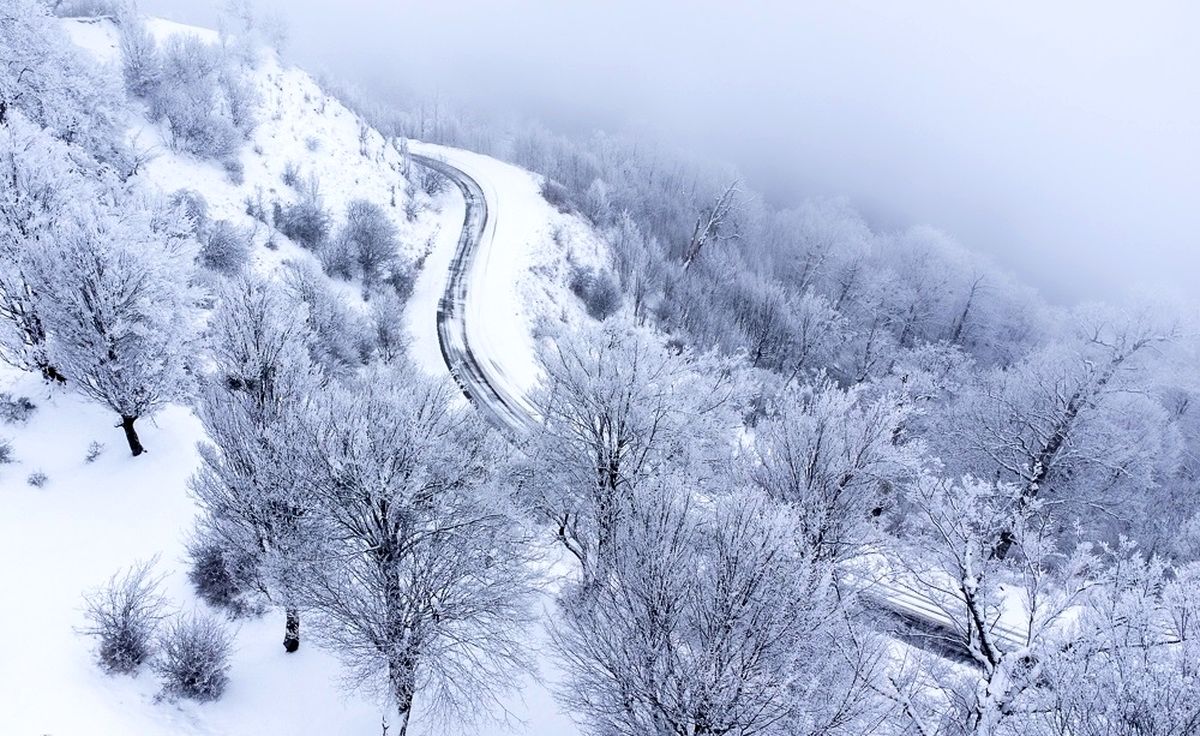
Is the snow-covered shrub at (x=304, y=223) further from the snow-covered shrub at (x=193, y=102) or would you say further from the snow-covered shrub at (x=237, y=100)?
the snow-covered shrub at (x=237, y=100)

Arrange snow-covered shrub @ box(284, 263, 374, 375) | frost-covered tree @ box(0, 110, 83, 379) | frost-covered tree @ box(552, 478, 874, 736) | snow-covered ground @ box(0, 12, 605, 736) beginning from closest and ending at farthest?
frost-covered tree @ box(552, 478, 874, 736) → snow-covered ground @ box(0, 12, 605, 736) → frost-covered tree @ box(0, 110, 83, 379) → snow-covered shrub @ box(284, 263, 374, 375)

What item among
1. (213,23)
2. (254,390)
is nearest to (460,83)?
(213,23)

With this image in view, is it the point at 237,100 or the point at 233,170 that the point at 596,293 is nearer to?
the point at 233,170

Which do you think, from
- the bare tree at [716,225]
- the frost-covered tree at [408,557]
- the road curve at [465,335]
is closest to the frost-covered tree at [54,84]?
the road curve at [465,335]

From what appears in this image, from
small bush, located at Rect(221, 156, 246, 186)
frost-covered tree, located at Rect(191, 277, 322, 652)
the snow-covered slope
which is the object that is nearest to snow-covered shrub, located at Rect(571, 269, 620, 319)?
the snow-covered slope

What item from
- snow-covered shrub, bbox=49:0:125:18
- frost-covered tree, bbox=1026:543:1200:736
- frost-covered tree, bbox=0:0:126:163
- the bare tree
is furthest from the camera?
the bare tree

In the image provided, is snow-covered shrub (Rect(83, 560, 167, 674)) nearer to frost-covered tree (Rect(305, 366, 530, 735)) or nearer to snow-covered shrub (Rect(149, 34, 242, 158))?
frost-covered tree (Rect(305, 366, 530, 735))
